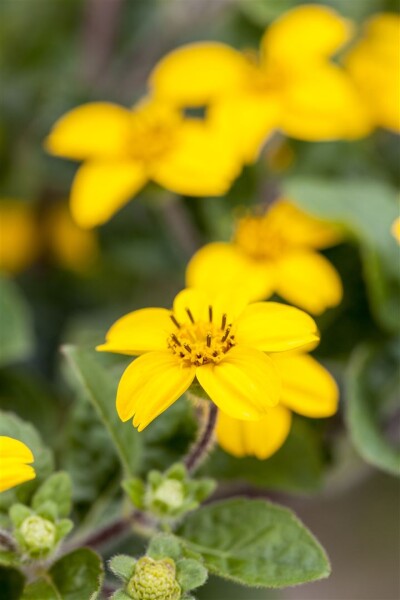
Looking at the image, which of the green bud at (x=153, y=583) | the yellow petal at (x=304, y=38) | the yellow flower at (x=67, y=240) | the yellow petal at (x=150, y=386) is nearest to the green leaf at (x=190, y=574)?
the green bud at (x=153, y=583)

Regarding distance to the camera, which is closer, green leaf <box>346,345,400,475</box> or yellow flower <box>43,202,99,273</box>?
green leaf <box>346,345,400,475</box>

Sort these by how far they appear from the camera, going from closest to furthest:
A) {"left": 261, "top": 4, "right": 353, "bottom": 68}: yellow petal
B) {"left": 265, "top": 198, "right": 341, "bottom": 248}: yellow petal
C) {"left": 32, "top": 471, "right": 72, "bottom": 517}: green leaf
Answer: {"left": 32, "top": 471, "right": 72, "bottom": 517}: green leaf → {"left": 265, "top": 198, "right": 341, "bottom": 248}: yellow petal → {"left": 261, "top": 4, "right": 353, "bottom": 68}: yellow petal

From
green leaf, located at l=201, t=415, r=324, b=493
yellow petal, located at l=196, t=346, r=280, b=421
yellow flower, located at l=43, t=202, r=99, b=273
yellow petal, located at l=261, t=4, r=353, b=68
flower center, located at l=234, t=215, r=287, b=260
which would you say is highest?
yellow petal, located at l=261, t=4, r=353, b=68

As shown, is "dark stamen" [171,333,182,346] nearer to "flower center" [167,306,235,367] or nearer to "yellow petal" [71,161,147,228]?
"flower center" [167,306,235,367]

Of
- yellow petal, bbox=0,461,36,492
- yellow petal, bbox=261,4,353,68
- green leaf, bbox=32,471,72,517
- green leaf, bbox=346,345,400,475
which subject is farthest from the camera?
yellow petal, bbox=261,4,353,68

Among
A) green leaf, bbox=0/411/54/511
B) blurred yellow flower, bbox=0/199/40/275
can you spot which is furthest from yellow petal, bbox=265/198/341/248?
blurred yellow flower, bbox=0/199/40/275

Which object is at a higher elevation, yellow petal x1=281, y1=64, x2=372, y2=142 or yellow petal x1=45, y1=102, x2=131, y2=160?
yellow petal x1=281, y1=64, x2=372, y2=142

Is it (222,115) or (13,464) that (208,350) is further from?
(222,115)

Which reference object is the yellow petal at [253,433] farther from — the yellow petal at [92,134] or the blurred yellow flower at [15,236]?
the blurred yellow flower at [15,236]
